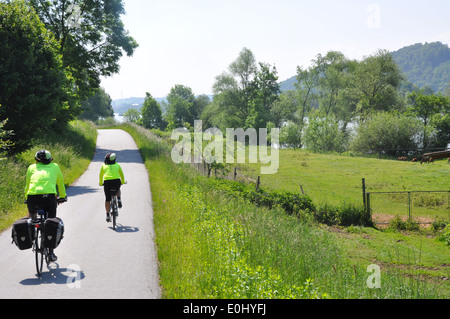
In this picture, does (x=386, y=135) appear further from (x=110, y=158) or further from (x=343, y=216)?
(x=110, y=158)

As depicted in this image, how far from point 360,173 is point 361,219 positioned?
19560mm

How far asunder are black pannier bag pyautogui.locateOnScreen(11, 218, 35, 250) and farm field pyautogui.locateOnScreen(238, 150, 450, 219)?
16675 mm

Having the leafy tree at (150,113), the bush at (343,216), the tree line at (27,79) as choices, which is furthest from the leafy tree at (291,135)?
the leafy tree at (150,113)

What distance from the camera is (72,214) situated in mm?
11672

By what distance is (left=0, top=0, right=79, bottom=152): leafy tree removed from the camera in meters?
15.9

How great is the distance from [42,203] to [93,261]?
1.57m

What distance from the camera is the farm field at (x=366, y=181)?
2589 centimetres

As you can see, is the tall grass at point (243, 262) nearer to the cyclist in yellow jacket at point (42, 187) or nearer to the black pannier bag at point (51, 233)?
the black pannier bag at point (51, 233)

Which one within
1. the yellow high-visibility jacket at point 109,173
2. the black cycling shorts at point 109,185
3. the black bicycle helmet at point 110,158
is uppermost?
the black bicycle helmet at point 110,158

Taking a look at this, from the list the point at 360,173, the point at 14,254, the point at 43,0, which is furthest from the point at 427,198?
the point at 43,0

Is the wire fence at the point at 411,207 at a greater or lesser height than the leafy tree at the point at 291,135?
lesser

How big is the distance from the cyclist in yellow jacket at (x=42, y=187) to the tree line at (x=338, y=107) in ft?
184

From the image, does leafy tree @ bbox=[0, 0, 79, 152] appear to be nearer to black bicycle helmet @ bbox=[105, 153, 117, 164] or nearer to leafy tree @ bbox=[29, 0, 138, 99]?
black bicycle helmet @ bbox=[105, 153, 117, 164]

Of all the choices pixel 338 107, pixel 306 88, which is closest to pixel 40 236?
pixel 338 107
